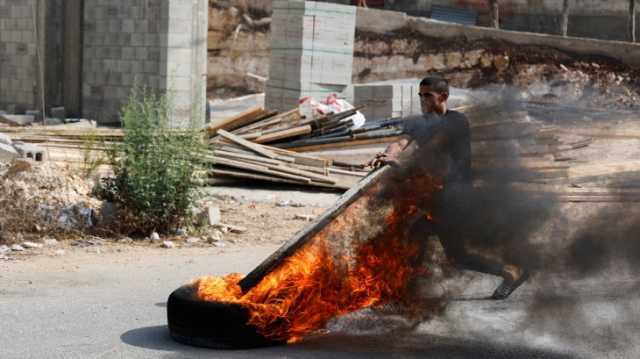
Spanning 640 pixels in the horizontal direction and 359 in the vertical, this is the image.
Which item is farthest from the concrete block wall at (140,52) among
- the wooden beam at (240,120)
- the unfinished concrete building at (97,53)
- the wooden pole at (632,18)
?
the wooden pole at (632,18)

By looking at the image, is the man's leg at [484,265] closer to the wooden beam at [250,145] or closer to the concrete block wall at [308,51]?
the wooden beam at [250,145]

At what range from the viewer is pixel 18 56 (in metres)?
21.9

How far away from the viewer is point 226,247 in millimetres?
11523

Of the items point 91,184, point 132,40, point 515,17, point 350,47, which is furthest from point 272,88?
point 515,17

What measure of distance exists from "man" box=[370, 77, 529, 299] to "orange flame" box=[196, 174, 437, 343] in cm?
15

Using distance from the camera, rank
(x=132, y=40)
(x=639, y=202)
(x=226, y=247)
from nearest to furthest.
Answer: (x=639, y=202), (x=226, y=247), (x=132, y=40)

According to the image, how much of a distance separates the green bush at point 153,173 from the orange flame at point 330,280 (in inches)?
180

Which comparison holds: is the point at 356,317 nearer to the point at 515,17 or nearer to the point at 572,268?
the point at 572,268

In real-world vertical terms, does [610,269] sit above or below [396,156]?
below

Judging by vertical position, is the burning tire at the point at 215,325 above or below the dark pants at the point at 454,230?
below

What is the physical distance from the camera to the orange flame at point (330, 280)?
6703 millimetres

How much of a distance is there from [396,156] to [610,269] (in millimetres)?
1566

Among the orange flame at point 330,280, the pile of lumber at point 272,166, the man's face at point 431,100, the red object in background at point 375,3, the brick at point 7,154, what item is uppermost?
the red object in background at point 375,3

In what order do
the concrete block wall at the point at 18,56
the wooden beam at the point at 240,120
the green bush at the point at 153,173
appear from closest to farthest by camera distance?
the green bush at the point at 153,173
the wooden beam at the point at 240,120
the concrete block wall at the point at 18,56
